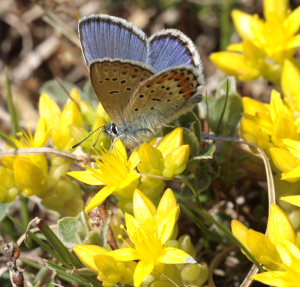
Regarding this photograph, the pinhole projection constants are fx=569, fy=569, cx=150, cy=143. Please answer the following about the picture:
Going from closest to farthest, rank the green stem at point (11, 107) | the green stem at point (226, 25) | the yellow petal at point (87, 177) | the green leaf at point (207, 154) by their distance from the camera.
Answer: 1. the yellow petal at point (87, 177)
2. the green leaf at point (207, 154)
3. the green stem at point (11, 107)
4. the green stem at point (226, 25)

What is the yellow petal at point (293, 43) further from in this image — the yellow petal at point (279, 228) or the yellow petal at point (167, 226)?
the yellow petal at point (167, 226)

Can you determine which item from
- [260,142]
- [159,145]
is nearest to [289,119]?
[260,142]

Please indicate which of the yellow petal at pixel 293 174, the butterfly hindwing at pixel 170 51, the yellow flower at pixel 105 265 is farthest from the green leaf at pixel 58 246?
the yellow petal at pixel 293 174

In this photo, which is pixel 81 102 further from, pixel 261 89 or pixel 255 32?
pixel 261 89

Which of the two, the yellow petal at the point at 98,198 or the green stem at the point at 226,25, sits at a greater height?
the green stem at the point at 226,25

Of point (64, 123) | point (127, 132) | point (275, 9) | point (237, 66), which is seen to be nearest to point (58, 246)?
point (127, 132)

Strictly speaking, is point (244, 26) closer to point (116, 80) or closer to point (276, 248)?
point (116, 80)

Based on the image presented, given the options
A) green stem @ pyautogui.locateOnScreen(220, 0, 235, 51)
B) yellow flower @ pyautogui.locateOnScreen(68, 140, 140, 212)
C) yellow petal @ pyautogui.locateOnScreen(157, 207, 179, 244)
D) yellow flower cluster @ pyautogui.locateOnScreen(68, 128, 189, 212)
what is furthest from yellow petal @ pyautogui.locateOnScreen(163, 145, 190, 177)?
green stem @ pyautogui.locateOnScreen(220, 0, 235, 51)
